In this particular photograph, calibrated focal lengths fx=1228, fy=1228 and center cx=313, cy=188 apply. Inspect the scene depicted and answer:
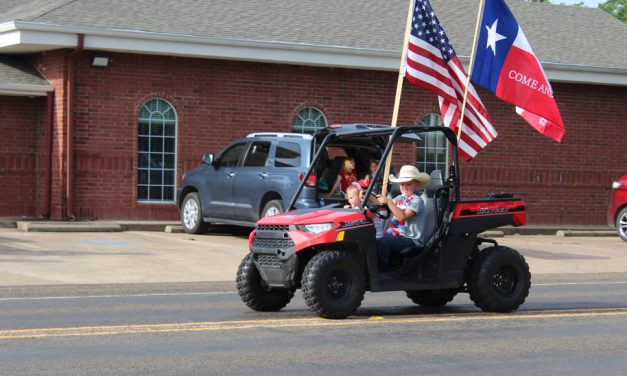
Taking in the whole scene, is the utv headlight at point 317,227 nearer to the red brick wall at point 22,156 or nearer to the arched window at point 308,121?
the red brick wall at point 22,156

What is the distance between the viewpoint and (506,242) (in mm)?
23734

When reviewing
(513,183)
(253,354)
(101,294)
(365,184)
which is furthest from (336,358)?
(513,183)

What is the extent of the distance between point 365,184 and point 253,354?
353 inches

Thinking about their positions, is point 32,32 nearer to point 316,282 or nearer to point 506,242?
point 506,242

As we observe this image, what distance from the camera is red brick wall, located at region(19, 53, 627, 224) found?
24000mm

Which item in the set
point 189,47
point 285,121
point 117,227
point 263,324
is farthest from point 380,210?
point 285,121

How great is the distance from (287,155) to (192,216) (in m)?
3.01

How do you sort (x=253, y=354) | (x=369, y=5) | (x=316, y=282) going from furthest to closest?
1. (x=369, y=5)
2. (x=316, y=282)
3. (x=253, y=354)

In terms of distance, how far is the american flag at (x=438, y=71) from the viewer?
14.9 meters

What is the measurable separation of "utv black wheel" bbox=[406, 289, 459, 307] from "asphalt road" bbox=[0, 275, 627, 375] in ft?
0.53

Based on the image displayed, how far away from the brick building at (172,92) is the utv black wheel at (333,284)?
12.8 metres

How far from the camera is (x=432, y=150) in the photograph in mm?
27734

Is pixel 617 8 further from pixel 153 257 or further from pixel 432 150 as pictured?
pixel 153 257

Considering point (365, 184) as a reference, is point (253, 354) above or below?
below
